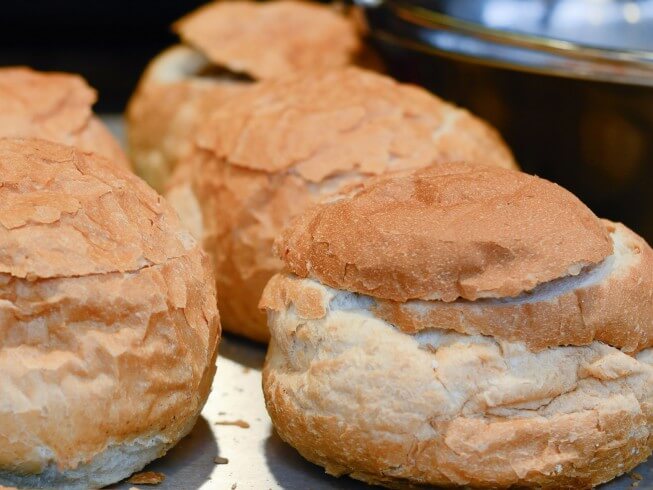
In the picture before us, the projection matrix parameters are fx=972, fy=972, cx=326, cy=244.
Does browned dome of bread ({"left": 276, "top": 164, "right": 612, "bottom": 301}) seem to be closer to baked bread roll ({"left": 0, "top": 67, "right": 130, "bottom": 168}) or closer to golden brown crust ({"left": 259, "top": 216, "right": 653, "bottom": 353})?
golden brown crust ({"left": 259, "top": 216, "right": 653, "bottom": 353})

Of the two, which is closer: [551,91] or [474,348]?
[474,348]

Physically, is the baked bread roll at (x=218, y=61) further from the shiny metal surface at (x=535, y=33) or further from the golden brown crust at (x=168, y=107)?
the shiny metal surface at (x=535, y=33)

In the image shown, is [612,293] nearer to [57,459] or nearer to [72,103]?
[57,459]

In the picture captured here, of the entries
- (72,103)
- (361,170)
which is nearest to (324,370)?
(361,170)

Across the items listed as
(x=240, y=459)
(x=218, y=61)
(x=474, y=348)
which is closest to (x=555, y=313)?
(x=474, y=348)

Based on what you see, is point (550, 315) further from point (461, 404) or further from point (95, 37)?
point (95, 37)

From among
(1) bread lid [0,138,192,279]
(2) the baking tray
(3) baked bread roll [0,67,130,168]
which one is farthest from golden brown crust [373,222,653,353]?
(3) baked bread roll [0,67,130,168]
